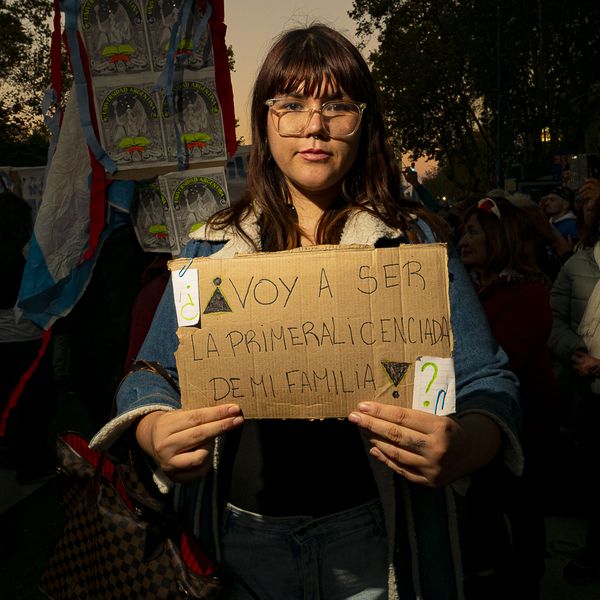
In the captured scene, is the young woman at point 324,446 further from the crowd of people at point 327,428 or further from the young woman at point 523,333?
the young woman at point 523,333

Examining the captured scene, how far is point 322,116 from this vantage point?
1503 millimetres

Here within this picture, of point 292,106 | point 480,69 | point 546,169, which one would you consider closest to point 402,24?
point 480,69

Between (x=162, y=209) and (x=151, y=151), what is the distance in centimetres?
28

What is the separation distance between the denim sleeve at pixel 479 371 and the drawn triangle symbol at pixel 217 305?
48cm

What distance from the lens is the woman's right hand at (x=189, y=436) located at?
50.0 inches

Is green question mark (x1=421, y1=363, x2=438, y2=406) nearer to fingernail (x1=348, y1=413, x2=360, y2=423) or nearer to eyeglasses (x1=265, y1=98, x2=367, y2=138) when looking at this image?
fingernail (x1=348, y1=413, x2=360, y2=423)

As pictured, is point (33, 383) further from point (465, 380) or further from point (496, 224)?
point (465, 380)

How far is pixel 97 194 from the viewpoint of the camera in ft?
10.7

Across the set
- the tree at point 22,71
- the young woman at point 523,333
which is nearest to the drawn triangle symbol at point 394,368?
the young woman at point 523,333

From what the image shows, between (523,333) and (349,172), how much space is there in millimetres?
1691

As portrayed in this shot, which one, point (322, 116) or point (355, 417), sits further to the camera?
point (322, 116)

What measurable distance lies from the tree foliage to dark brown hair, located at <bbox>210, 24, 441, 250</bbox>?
22268 millimetres

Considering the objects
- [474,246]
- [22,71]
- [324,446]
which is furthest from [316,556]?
[22,71]

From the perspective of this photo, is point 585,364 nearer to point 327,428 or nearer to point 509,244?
point 509,244
